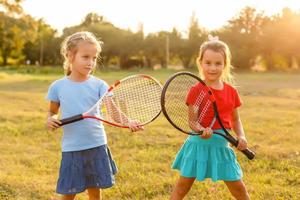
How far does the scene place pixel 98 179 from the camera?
428 cm

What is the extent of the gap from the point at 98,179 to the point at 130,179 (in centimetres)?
171

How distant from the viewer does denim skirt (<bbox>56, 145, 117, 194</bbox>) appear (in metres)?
4.24

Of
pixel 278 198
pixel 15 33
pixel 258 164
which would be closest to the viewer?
pixel 278 198

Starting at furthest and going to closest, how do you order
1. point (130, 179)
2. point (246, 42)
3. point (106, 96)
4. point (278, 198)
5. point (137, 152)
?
point (246, 42), point (137, 152), point (130, 179), point (278, 198), point (106, 96)

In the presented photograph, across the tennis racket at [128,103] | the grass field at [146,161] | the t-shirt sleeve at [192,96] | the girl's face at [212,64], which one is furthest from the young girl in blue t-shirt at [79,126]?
the grass field at [146,161]

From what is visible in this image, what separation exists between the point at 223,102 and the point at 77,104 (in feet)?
3.93

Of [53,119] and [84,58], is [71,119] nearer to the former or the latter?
[53,119]

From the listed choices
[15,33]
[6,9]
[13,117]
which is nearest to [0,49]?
[15,33]

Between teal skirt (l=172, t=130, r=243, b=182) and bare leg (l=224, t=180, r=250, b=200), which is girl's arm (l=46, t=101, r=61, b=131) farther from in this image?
bare leg (l=224, t=180, r=250, b=200)

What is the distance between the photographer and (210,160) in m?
4.34

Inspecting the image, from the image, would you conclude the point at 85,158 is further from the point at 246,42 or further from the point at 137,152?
the point at 246,42

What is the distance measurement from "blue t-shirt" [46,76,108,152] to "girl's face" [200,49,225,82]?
0.85 meters

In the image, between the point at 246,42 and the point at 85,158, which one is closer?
the point at 85,158

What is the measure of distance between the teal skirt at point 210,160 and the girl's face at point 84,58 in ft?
3.40
